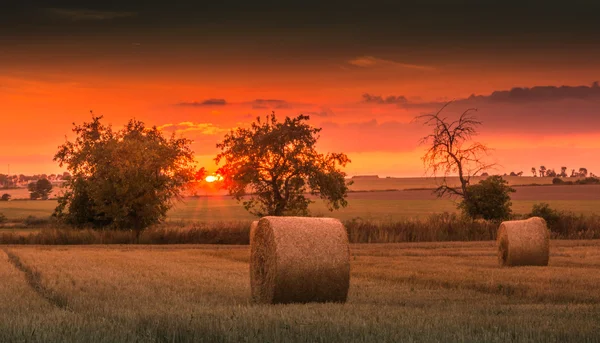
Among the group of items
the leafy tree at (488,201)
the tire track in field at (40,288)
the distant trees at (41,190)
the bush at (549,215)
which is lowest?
the tire track in field at (40,288)

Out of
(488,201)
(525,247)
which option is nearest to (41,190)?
(488,201)

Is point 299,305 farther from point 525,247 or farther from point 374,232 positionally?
point 374,232

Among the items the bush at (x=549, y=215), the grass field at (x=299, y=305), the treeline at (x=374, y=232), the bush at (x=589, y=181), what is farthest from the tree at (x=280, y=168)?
the bush at (x=589, y=181)

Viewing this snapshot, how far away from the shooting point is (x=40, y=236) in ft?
173

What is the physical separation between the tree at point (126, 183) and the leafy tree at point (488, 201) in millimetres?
21884

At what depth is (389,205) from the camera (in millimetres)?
104625

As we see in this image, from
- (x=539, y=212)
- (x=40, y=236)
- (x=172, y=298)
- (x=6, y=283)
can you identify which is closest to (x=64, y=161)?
(x=40, y=236)

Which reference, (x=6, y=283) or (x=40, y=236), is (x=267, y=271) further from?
(x=40, y=236)

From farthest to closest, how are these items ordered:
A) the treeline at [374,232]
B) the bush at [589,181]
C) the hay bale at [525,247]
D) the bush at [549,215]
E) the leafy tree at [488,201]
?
the bush at [589,181], the leafy tree at [488,201], the bush at [549,215], the treeline at [374,232], the hay bale at [525,247]

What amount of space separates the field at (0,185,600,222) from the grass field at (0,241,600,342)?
56.4m

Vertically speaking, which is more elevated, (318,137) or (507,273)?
(318,137)

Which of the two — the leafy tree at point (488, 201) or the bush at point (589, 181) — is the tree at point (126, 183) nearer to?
the leafy tree at point (488, 201)

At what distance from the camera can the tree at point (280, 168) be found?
187ft

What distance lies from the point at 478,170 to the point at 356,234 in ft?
56.3
